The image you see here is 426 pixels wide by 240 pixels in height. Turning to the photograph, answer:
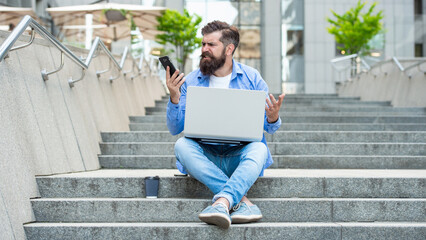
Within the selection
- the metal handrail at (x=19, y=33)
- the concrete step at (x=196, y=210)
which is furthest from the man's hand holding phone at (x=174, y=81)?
the metal handrail at (x=19, y=33)

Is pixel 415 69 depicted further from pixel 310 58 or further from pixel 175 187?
pixel 310 58

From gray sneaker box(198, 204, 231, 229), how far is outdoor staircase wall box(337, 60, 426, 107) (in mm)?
6433

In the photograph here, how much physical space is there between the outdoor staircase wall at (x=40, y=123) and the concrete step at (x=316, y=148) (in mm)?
287

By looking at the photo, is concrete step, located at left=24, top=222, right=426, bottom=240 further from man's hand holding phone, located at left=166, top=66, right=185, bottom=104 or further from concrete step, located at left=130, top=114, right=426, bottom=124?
concrete step, located at left=130, top=114, right=426, bottom=124

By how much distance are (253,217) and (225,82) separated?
3.64ft

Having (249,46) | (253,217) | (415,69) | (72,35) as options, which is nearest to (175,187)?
(253,217)

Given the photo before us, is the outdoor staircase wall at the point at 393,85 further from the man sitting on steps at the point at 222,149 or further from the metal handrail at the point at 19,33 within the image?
the metal handrail at the point at 19,33

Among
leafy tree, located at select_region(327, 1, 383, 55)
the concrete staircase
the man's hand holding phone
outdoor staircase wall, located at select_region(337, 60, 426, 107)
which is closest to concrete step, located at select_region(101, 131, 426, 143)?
the concrete staircase

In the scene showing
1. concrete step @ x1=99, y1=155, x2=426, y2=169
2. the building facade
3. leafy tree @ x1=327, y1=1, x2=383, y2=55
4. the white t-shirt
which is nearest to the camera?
the white t-shirt

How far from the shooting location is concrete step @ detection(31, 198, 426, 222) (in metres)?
3.74

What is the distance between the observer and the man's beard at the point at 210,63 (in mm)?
3965

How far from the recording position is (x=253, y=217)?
11.4ft

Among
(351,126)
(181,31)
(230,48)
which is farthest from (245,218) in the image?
(181,31)

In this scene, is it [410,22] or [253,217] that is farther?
[410,22]
